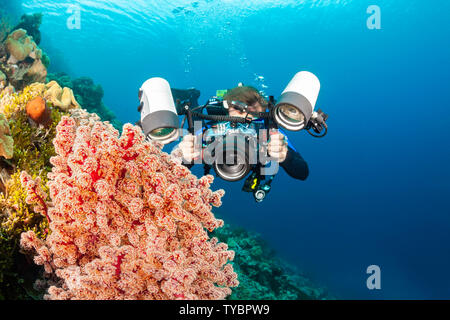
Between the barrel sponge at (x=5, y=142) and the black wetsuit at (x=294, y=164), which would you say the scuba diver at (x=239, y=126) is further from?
the barrel sponge at (x=5, y=142)

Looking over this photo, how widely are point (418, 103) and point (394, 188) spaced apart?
2505 cm

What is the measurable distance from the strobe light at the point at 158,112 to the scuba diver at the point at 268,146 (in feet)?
1.49

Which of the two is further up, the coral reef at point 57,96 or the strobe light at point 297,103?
the coral reef at point 57,96

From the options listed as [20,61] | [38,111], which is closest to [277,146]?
[38,111]

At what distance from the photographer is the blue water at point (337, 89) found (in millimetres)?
28844

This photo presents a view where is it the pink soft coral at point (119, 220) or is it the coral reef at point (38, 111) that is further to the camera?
the coral reef at point (38, 111)

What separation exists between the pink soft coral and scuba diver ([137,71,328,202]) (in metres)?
0.76

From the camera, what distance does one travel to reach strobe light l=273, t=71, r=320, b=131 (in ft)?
8.18

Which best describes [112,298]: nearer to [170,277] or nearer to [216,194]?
[170,277]

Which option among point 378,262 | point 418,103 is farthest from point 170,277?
point 418,103

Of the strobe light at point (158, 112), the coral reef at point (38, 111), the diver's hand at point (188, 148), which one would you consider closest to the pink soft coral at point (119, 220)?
the strobe light at point (158, 112)

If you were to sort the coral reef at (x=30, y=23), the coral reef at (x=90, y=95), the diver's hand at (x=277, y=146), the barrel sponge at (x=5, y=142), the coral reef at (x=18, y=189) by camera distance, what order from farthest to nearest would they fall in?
the coral reef at (x=90, y=95) → the coral reef at (x=30, y=23) → the diver's hand at (x=277, y=146) → the barrel sponge at (x=5, y=142) → the coral reef at (x=18, y=189)

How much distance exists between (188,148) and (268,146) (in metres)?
1.07

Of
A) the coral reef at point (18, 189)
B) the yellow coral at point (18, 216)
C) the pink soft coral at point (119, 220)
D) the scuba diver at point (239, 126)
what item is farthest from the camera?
the scuba diver at point (239, 126)
